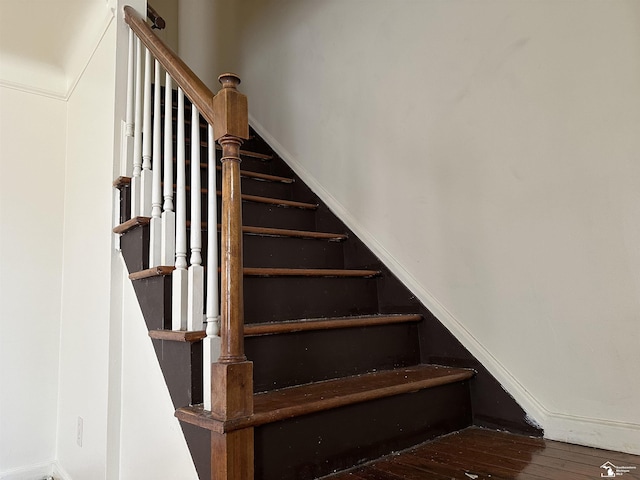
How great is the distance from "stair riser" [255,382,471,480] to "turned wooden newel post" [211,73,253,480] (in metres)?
0.07

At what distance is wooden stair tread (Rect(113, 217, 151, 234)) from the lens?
1.55 metres

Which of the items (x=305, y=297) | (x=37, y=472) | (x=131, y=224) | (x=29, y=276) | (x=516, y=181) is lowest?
(x=37, y=472)

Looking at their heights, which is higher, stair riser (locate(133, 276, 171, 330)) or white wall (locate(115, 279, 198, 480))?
stair riser (locate(133, 276, 171, 330))

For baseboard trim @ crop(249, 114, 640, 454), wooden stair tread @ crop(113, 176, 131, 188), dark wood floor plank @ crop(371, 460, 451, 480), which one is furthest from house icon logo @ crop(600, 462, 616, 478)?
wooden stair tread @ crop(113, 176, 131, 188)

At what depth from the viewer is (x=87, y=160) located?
7.20ft

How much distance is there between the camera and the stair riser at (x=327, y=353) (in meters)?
1.37

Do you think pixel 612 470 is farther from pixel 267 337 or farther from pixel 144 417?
pixel 144 417

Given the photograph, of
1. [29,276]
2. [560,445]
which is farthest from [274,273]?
[29,276]

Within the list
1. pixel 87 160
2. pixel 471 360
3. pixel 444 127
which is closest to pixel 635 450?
pixel 471 360

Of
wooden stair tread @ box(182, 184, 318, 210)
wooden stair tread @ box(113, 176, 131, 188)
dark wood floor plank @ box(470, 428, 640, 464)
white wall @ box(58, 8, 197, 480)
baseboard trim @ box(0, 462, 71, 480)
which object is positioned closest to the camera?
dark wood floor plank @ box(470, 428, 640, 464)

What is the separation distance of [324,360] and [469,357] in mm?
574

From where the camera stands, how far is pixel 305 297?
69.8 inches

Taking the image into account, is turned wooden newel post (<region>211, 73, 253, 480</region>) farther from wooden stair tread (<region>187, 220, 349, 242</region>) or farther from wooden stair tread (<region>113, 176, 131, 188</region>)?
wooden stair tread (<region>113, 176, 131, 188</region>)

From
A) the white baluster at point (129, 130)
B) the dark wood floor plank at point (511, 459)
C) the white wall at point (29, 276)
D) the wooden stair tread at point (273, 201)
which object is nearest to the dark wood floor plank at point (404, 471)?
the dark wood floor plank at point (511, 459)
